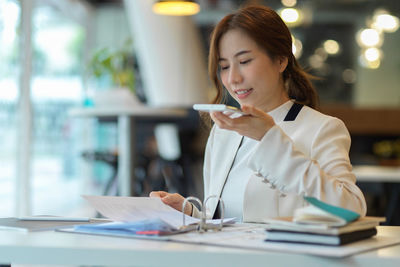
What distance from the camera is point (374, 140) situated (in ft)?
29.2

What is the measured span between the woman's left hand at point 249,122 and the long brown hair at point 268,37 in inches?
19.1

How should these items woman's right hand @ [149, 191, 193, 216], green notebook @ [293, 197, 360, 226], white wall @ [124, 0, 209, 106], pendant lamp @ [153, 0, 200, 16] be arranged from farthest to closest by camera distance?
1. white wall @ [124, 0, 209, 106]
2. pendant lamp @ [153, 0, 200, 16]
3. woman's right hand @ [149, 191, 193, 216]
4. green notebook @ [293, 197, 360, 226]

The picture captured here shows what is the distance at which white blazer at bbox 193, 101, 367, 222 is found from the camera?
4.54 ft

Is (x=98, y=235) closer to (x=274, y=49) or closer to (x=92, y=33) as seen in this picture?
(x=274, y=49)

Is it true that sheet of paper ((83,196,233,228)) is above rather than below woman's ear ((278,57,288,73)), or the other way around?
below

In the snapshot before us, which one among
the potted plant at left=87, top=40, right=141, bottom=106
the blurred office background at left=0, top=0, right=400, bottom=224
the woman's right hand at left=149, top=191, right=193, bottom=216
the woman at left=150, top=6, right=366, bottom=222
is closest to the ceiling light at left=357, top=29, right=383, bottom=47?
the blurred office background at left=0, top=0, right=400, bottom=224

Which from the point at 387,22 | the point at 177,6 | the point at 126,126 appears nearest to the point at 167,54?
the point at 177,6

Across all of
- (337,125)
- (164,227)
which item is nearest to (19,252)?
(164,227)

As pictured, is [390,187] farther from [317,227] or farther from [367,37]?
[367,37]

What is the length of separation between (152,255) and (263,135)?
41 cm

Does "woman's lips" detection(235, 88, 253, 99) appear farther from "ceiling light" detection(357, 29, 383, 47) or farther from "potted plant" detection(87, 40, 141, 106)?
"ceiling light" detection(357, 29, 383, 47)

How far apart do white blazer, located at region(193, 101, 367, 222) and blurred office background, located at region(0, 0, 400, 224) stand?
265 centimetres

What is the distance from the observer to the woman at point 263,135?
4.68 feet

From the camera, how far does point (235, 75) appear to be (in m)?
1.76
